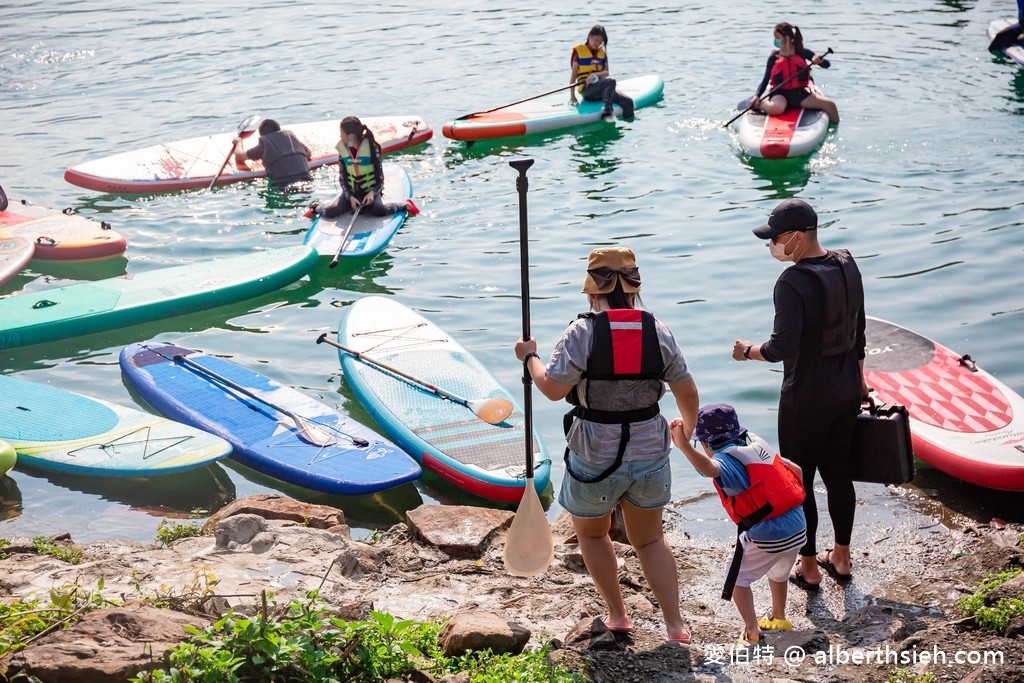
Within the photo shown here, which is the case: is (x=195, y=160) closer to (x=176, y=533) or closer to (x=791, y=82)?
(x=791, y=82)

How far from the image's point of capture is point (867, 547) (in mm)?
4914

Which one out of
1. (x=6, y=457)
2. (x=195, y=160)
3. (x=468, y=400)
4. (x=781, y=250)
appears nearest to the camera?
(x=781, y=250)

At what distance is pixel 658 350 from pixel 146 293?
6.06 meters

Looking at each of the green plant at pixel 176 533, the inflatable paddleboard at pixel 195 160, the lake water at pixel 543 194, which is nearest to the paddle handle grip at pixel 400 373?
the lake water at pixel 543 194

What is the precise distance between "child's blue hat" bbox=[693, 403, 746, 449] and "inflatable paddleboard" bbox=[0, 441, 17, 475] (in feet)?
13.3

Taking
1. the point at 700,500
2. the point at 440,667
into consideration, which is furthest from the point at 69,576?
the point at 700,500

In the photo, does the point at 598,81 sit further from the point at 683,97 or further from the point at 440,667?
the point at 440,667

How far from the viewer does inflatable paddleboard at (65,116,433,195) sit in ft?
37.8

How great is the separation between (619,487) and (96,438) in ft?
12.6

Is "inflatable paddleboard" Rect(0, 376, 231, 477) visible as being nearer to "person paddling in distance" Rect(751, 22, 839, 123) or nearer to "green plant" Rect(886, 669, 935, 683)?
"green plant" Rect(886, 669, 935, 683)

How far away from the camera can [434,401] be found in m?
6.52

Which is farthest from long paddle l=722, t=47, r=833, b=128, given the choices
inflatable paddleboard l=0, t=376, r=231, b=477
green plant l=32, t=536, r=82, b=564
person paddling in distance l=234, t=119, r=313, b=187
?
green plant l=32, t=536, r=82, b=564

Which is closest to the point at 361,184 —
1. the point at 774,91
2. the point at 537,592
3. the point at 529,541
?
the point at 774,91

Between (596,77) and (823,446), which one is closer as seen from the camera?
(823,446)
